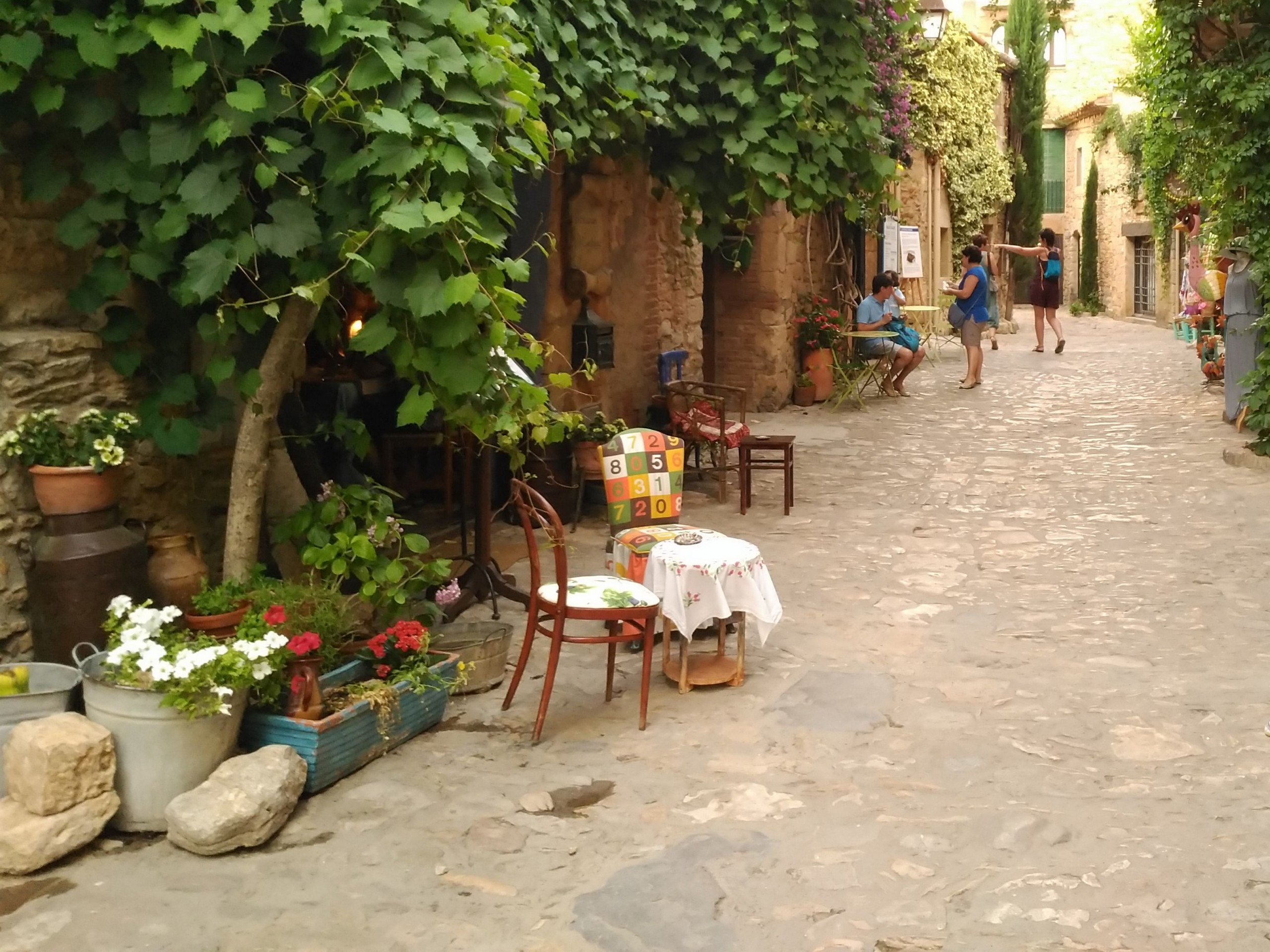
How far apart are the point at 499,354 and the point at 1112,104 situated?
26.7m

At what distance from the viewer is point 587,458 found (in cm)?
780

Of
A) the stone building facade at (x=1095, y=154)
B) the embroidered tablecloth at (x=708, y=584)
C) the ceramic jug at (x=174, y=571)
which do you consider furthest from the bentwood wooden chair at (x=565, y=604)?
the stone building facade at (x=1095, y=154)

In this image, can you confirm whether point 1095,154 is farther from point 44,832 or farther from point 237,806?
point 44,832

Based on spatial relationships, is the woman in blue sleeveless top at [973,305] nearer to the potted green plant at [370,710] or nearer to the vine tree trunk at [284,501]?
the vine tree trunk at [284,501]

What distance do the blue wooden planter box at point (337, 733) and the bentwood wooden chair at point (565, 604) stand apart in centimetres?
47

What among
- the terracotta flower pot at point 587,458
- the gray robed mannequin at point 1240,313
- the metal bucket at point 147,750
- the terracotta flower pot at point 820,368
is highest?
the gray robed mannequin at point 1240,313

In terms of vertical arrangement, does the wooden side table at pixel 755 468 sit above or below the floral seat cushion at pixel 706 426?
below

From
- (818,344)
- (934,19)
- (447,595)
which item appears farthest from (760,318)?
(447,595)

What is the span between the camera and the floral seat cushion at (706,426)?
847 cm

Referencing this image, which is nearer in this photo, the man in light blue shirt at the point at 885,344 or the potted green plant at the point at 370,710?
the potted green plant at the point at 370,710

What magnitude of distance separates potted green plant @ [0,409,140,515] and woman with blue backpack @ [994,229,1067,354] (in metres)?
14.8

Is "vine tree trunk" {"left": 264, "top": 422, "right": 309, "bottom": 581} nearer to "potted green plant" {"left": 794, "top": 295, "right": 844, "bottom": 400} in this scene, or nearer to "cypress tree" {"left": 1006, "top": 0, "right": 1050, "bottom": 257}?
"potted green plant" {"left": 794, "top": 295, "right": 844, "bottom": 400}

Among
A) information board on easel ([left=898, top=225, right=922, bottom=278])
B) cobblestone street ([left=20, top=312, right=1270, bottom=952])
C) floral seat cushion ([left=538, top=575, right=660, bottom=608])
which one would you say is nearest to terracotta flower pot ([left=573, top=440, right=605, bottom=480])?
cobblestone street ([left=20, top=312, right=1270, bottom=952])

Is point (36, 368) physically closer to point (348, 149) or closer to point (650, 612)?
point (348, 149)
